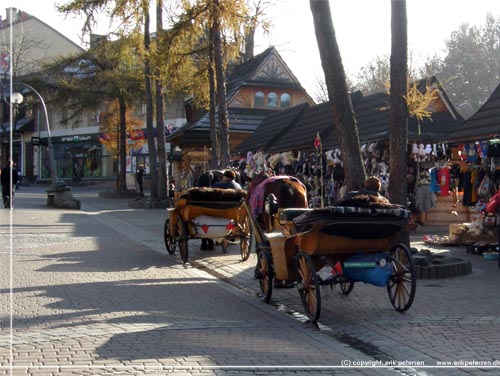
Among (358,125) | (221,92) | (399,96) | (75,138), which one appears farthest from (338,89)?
(75,138)

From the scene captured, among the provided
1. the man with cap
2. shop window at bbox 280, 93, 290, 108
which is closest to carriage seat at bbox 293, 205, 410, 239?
the man with cap

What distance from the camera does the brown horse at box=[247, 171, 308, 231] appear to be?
33.9 feet

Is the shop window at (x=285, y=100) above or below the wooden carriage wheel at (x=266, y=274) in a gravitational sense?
above

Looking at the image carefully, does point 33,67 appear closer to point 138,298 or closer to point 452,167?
point 452,167

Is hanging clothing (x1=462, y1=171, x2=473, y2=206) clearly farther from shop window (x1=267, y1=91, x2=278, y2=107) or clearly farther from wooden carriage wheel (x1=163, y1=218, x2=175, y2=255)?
shop window (x1=267, y1=91, x2=278, y2=107)

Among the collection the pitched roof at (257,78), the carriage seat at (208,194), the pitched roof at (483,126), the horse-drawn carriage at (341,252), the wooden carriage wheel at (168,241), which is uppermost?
the pitched roof at (257,78)

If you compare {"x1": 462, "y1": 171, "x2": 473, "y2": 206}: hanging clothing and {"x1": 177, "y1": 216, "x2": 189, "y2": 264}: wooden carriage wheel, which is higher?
{"x1": 462, "y1": 171, "x2": 473, "y2": 206}: hanging clothing

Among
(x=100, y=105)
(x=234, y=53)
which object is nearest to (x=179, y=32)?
(x=234, y=53)

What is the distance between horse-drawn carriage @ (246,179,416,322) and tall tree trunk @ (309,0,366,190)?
3.97 metres

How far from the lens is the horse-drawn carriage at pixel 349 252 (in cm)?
751

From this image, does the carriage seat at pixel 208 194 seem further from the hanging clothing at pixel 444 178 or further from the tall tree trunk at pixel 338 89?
the hanging clothing at pixel 444 178

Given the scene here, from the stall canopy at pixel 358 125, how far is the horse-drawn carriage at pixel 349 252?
7.61m

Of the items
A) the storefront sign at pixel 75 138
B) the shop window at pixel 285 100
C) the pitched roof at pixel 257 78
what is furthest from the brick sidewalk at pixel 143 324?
the storefront sign at pixel 75 138

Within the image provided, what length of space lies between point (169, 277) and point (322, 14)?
525 cm
